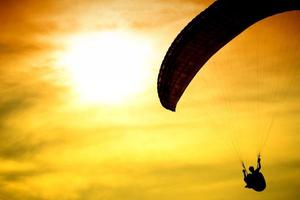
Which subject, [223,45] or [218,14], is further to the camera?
[223,45]

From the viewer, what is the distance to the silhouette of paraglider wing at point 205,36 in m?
25.7

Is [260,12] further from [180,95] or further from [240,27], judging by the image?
[180,95]

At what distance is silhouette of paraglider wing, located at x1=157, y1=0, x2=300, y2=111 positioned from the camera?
2569cm

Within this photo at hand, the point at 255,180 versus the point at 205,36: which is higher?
the point at 205,36

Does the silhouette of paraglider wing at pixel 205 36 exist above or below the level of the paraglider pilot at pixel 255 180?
above

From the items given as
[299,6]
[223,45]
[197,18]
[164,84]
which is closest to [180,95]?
[164,84]

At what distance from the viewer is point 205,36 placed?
2714 cm

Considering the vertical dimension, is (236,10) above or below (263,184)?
above

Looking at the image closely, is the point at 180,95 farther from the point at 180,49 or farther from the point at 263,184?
the point at 263,184

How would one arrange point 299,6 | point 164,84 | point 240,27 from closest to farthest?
point 299,6 < point 240,27 < point 164,84

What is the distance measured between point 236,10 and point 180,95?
680cm

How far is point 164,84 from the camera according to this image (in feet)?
96.9

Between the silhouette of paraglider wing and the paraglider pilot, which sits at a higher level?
the silhouette of paraglider wing

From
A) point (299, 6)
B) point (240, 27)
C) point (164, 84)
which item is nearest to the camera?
point (299, 6)
